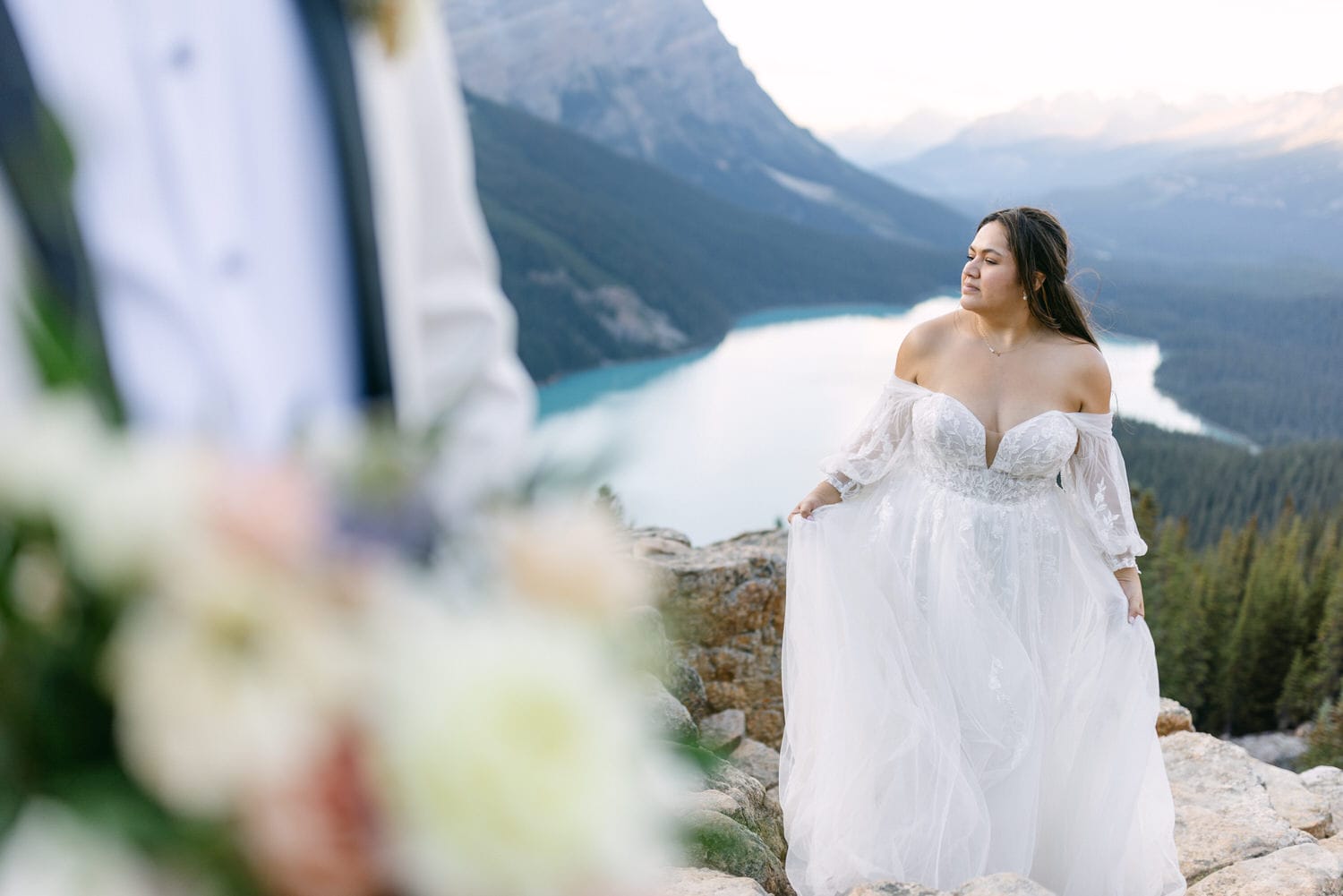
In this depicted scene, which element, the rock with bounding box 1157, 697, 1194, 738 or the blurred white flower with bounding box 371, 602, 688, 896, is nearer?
the blurred white flower with bounding box 371, 602, 688, 896

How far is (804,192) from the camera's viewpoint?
141625 mm

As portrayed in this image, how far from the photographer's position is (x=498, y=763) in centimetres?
35

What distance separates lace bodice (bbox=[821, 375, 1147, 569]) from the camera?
131 inches

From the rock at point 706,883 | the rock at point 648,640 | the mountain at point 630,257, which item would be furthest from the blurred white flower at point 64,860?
the mountain at point 630,257

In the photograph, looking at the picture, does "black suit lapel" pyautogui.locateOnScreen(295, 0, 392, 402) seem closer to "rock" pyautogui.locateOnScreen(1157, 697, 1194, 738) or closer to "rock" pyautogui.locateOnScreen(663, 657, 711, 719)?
"rock" pyautogui.locateOnScreen(663, 657, 711, 719)

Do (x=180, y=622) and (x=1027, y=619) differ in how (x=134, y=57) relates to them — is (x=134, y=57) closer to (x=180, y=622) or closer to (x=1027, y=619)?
(x=180, y=622)

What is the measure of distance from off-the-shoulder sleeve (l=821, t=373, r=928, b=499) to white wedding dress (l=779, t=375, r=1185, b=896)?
5 centimetres

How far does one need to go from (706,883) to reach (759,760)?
2.12 m

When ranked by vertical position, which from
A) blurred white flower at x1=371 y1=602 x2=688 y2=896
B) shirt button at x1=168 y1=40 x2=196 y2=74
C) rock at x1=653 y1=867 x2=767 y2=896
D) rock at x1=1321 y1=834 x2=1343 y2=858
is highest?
shirt button at x1=168 y1=40 x2=196 y2=74

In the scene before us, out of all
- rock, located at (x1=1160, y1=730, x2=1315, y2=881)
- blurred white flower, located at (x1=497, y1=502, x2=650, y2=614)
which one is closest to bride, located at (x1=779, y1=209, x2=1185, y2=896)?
rock, located at (x1=1160, y1=730, x2=1315, y2=881)

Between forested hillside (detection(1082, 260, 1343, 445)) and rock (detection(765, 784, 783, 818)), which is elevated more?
rock (detection(765, 784, 783, 818))

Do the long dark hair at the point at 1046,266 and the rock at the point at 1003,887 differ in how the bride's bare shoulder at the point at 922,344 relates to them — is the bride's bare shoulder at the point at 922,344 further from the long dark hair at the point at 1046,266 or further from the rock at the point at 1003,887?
the rock at the point at 1003,887

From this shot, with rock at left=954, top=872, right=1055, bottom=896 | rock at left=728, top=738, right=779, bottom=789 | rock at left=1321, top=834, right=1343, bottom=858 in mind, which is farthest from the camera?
rock at left=728, top=738, right=779, bottom=789

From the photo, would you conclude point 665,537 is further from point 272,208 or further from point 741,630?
point 272,208
